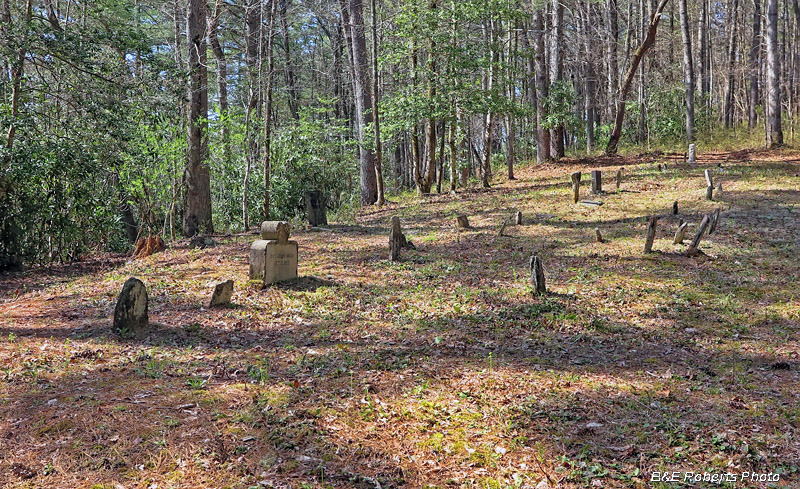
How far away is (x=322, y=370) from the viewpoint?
554cm

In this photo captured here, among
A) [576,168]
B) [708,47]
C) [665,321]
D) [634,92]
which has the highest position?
[708,47]

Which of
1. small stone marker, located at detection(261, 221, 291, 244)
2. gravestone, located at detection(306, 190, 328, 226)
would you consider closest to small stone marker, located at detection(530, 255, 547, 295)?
small stone marker, located at detection(261, 221, 291, 244)

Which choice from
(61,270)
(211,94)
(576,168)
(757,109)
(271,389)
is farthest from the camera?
(211,94)

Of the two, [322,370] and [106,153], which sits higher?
[106,153]

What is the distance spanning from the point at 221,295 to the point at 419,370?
3.55m

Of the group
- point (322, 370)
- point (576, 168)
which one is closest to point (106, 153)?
point (322, 370)

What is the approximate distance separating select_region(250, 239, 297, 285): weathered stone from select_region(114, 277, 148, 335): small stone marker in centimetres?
227

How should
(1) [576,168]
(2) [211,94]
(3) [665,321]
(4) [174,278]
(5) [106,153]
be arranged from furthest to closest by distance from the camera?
1. (2) [211,94]
2. (1) [576,168]
3. (5) [106,153]
4. (4) [174,278]
5. (3) [665,321]

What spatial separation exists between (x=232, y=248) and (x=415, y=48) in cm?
918

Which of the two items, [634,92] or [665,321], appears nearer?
[665,321]

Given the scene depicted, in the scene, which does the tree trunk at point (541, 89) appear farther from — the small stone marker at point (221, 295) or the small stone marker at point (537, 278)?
the small stone marker at point (221, 295)

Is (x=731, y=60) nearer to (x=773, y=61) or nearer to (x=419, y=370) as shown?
(x=773, y=61)

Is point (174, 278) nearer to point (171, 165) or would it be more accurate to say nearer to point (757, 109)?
point (171, 165)

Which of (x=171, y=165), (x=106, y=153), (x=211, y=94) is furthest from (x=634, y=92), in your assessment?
(x=106, y=153)
